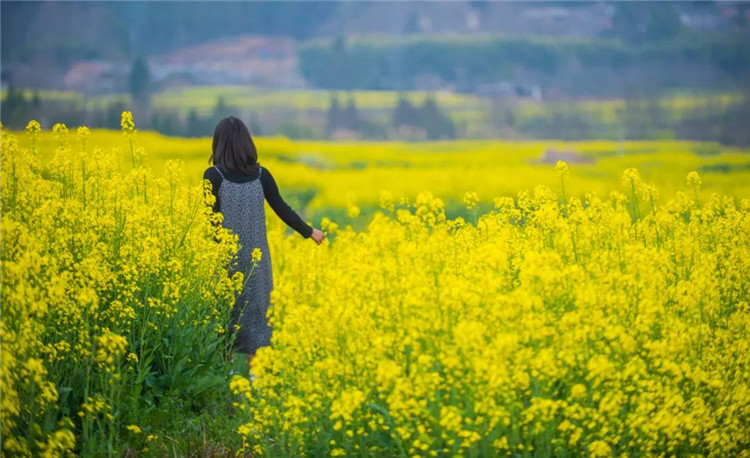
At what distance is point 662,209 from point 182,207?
2.86 metres

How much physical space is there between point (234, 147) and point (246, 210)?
1.31 ft

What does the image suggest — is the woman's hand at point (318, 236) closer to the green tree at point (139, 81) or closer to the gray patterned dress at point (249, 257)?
the gray patterned dress at point (249, 257)

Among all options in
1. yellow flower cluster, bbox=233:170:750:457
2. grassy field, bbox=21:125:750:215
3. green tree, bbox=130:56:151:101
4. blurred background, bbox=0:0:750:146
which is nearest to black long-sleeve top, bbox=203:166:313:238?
yellow flower cluster, bbox=233:170:750:457

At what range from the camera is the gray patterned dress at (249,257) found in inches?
238

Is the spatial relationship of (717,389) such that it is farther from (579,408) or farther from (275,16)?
(275,16)

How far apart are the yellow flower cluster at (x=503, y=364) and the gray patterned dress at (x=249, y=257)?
1.52m

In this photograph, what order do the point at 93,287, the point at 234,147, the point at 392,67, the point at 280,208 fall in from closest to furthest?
1. the point at 93,287
2. the point at 234,147
3. the point at 280,208
4. the point at 392,67

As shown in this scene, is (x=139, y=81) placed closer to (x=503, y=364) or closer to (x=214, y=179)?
(x=214, y=179)

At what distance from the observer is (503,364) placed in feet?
11.8

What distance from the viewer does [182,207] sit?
18.4 feet

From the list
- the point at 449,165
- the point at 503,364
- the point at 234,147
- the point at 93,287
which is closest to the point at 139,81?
the point at 449,165

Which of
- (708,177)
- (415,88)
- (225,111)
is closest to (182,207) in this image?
(708,177)

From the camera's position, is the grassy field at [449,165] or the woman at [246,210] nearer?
the woman at [246,210]

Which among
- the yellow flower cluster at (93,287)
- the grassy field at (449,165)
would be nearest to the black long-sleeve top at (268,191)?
the yellow flower cluster at (93,287)
